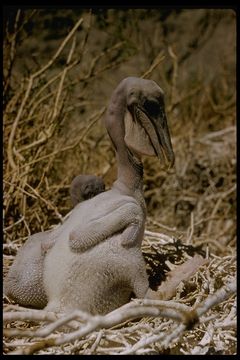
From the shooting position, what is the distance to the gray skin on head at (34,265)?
5.31ft

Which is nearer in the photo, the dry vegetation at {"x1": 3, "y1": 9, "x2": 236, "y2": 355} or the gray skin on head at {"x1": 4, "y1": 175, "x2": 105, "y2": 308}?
the dry vegetation at {"x1": 3, "y1": 9, "x2": 236, "y2": 355}

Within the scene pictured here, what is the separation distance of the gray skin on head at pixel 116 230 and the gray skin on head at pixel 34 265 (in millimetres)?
24

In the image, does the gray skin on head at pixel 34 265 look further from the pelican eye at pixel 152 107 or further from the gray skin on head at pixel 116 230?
the pelican eye at pixel 152 107

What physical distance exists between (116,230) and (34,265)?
0.70ft

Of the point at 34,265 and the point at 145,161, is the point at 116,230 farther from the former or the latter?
the point at 145,161

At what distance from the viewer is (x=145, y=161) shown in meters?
2.90

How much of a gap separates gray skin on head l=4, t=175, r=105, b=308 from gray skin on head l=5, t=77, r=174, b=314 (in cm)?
2

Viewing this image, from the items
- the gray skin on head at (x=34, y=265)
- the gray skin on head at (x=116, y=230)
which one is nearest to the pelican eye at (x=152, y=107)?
the gray skin on head at (x=116, y=230)

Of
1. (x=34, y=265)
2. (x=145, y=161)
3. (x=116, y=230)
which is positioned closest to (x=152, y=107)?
(x=116, y=230)

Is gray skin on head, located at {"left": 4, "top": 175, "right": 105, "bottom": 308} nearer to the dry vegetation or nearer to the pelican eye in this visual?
the dry vegetation

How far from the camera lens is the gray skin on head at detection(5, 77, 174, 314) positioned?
153 cm

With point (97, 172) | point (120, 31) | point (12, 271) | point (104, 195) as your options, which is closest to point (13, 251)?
point (12, 271)

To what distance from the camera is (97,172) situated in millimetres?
2695

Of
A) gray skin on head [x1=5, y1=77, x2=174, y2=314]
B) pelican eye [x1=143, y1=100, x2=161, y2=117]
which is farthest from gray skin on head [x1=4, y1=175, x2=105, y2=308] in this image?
pelican eye [x1=143, y1=100, x2=161, y2=117]
